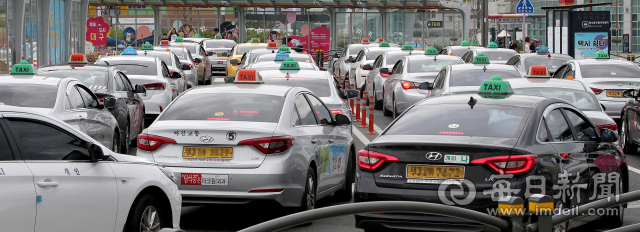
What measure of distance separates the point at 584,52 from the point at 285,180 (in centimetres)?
2455

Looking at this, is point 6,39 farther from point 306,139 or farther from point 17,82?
point 306,139

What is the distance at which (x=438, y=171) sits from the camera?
6242 mm

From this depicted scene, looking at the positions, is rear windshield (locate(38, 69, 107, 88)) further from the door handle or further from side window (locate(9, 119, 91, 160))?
the door handle

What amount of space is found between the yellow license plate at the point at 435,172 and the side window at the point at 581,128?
1.63 metres

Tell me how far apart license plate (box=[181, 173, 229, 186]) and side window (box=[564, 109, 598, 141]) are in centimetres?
297

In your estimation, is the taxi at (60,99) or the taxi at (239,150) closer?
the taxi at (239,150)

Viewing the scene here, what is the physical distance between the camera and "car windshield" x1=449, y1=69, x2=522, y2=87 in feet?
49.7

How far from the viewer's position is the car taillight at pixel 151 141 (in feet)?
25.3

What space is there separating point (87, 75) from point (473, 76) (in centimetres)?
658

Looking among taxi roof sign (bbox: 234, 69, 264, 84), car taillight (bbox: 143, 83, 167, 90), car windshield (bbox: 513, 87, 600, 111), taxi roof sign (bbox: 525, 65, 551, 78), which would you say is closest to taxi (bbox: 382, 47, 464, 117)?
taxi roof sign (bbox: 525, 65, 551, 78)

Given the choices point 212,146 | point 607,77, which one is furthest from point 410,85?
point 212,146

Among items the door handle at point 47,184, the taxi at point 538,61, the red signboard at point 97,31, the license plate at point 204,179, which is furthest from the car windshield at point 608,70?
the red signboard at point 97,31

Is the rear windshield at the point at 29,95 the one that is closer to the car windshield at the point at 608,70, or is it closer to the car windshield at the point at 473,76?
the car windshield at the point at 473,76

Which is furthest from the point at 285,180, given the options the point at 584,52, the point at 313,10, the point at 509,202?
the point at 313,10
